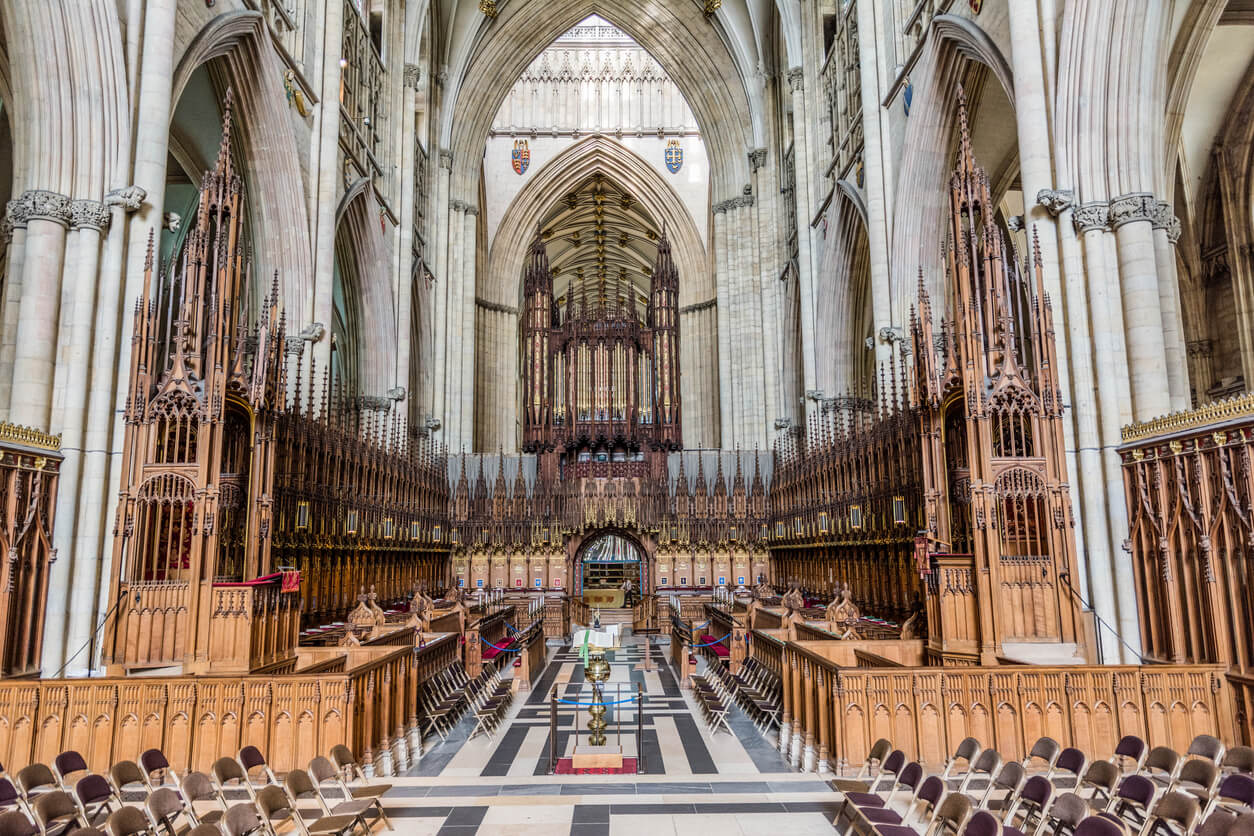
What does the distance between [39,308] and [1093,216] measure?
41.1 feet

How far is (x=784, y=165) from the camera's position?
28.8 m

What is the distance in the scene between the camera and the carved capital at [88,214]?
9.97 metres

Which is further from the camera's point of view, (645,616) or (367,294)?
(645,616)

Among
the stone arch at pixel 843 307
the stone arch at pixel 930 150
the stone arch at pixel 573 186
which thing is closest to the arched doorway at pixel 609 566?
the stone arch at pixel 843 307

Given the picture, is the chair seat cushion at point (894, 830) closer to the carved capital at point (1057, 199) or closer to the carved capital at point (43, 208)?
the carved capital at point (1057, 199)

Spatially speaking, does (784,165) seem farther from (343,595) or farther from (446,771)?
(446,771)

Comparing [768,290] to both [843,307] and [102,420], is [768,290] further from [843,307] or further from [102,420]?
[102,420]

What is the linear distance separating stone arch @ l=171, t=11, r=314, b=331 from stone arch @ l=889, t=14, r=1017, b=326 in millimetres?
12041

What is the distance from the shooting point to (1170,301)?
10453 mm

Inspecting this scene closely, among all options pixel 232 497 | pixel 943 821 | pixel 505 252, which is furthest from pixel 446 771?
pixel 505 252

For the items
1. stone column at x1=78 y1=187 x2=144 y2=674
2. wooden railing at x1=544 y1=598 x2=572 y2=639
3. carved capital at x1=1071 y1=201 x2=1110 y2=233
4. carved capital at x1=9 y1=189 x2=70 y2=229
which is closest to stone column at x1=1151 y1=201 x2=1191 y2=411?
carved capital at x1=1071 y1=201 x2=1110 y2=233

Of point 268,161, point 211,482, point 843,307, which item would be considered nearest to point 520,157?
point 843,307

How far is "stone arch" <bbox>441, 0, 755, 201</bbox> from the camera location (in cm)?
3180

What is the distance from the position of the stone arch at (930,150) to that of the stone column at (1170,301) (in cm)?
477
